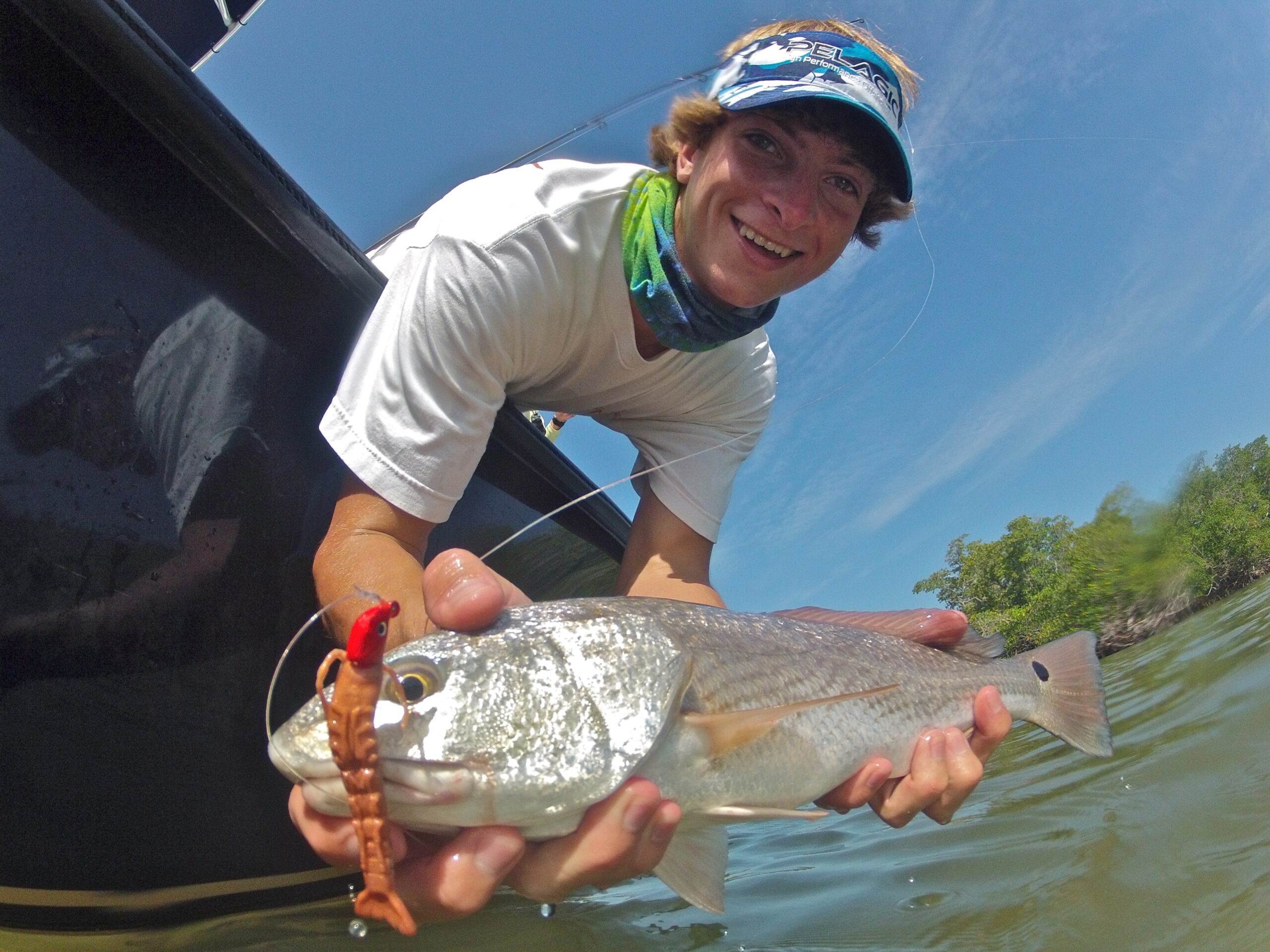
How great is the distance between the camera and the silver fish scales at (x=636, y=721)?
1.42 metres

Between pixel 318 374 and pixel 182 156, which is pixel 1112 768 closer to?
pixel 318 374

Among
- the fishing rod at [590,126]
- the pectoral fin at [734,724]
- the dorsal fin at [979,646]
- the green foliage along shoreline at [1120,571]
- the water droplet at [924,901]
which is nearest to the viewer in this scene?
the pectoral fin at [734,724]

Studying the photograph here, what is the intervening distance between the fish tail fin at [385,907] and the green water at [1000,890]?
89 cm

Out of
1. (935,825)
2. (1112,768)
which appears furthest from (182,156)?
(1112,768)

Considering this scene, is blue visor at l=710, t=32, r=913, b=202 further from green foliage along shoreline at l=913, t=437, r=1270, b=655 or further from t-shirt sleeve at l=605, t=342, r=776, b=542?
green foliage along shoreline at l=913, t=437, r=1270, b=655

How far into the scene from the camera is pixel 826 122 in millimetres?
2664

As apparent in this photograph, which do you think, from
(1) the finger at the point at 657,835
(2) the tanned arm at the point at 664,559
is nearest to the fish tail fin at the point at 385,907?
(1) the finger at the point at 657,835

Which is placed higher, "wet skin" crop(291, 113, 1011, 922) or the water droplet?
"wet skin" crop(291, 113, 1011, 922)

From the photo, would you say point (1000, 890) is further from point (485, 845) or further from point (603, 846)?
point (485, 845)

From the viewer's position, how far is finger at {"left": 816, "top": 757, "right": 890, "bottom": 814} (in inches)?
87.0

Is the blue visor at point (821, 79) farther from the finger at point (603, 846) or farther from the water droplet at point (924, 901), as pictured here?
the water droplet at point (924, 901)

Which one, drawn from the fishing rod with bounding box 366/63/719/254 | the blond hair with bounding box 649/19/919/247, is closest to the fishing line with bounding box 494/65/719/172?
the fishing rod with bounding box 366/63/719/254

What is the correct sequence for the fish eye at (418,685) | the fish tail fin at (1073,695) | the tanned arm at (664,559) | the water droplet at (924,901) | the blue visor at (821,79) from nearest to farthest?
1. the fish eye at (418,685)
2. the water droplet at (924,901)
3. the blue visor at (821,79)
4. the fish tail fin at (1073,695)
5. the tanned arm at (664,559)

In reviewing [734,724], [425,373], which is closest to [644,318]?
[425,373]
